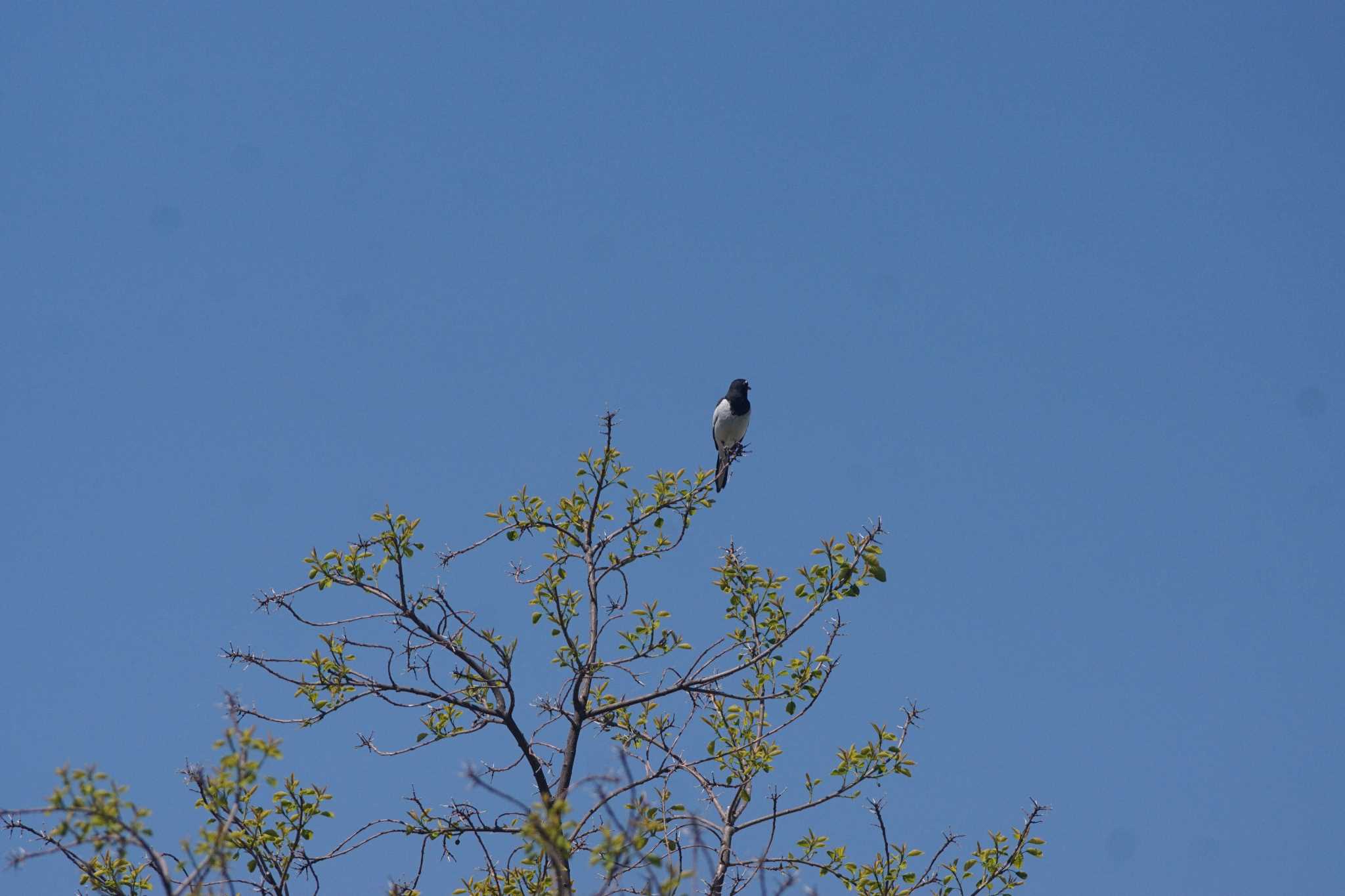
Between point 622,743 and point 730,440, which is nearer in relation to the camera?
point 622,743

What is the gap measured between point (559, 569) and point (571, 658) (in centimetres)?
43

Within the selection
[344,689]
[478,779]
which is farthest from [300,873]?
[478,779]

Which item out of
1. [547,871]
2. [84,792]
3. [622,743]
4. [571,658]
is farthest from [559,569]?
[84,792]

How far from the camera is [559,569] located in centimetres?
649

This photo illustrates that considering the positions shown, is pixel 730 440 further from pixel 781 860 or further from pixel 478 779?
pixel 478 779

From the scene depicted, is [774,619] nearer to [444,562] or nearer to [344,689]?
[444,562]

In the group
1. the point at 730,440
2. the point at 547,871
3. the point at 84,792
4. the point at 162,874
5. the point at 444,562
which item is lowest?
the point at 162,874

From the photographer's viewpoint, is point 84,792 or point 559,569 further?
point 559,569

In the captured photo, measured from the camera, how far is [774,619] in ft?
21.2

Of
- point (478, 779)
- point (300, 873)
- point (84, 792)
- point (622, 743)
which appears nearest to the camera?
point (478, 779)

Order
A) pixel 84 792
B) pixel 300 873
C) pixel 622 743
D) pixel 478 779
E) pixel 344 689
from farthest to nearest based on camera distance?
pixel 622 743 < pixel 344 689 < pixel 300 873 < pixel 84 792 < pixel 478 779

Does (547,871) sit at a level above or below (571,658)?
below

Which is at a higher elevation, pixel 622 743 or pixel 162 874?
pixel 622 743

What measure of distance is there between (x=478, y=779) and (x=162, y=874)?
2.89 ft
